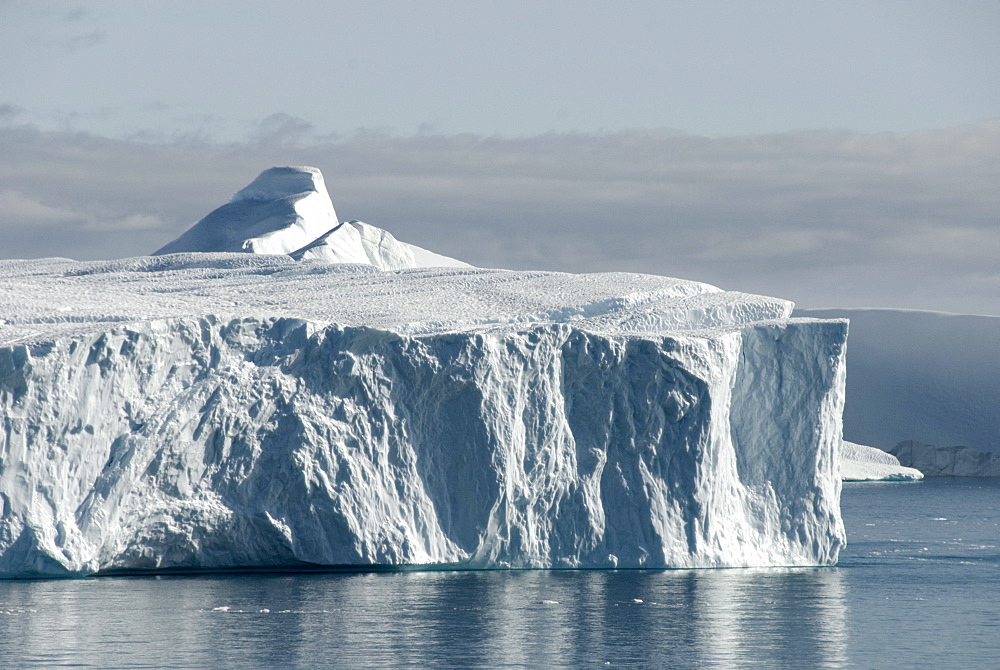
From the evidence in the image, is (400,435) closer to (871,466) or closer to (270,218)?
(270,218)

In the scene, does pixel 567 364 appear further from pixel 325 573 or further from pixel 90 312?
pixel 90 312

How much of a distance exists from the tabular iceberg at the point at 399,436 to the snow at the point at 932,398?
4455 cm

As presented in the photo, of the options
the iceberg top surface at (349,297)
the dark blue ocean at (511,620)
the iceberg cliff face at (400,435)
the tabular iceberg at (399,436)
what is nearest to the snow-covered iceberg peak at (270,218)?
the iceberg top surface at (349,297)

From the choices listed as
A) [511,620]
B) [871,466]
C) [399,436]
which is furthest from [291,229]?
[511,620]

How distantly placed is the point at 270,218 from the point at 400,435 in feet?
102

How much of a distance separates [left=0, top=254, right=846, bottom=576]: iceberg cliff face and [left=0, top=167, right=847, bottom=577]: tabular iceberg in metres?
0.04

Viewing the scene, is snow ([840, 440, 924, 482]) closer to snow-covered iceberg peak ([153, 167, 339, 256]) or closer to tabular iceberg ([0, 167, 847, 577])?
snow-covered iceberg peak ([153, 167, 339, 256])

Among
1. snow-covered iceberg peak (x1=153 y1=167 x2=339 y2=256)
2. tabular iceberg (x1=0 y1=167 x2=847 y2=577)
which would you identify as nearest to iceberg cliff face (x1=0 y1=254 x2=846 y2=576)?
tabular iceberg (x1=0 y1=167 x2=847 y2=577)

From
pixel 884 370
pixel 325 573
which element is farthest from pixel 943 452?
pixel 325 573

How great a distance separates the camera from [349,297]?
26672 mm

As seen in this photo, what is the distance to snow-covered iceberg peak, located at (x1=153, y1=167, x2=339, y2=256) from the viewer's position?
165 feet

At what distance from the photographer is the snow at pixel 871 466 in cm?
6278

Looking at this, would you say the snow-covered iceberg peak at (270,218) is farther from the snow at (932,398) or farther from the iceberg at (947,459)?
the iceberg at (947,459)

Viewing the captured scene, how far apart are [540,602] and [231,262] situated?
13.9 m
